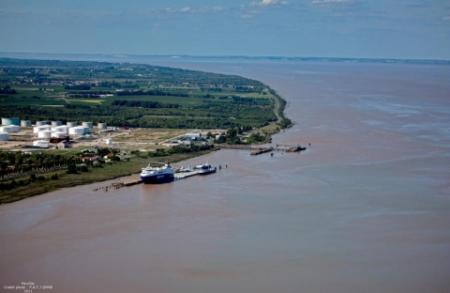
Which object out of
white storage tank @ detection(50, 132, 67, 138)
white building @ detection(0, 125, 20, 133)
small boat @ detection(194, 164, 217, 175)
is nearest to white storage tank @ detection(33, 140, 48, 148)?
white storage tank @ detection(50, 132, 67, 138)

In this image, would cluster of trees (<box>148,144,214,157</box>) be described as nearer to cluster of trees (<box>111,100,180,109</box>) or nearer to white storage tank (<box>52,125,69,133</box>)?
white storage tank (<box>52,125,69,133</box>)

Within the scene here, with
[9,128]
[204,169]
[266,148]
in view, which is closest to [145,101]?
[9,128]

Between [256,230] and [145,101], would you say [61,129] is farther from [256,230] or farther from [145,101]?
[256,230]

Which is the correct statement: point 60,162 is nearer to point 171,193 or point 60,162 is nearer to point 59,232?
point 171,193

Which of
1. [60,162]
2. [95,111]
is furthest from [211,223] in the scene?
[95,111]

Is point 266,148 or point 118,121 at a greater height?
point 118,121

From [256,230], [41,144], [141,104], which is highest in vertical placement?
[141,104]
